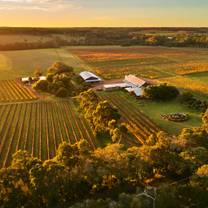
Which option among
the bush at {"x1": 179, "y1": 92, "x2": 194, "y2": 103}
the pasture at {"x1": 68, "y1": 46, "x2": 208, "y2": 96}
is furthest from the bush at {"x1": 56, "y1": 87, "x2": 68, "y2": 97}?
the pasture at {"x1": 68, "y1": 46, "x2": 208, "y2": 96}

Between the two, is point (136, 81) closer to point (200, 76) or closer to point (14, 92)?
point (200, 76)

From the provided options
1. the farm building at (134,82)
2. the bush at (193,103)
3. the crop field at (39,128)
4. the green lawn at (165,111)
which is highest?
the farm building at (134,82)

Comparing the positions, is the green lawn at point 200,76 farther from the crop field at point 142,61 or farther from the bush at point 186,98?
the bush at point 186,98

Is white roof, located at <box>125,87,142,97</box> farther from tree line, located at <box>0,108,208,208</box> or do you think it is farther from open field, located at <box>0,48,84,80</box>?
open field, located at <box>0,48,84,80</box>

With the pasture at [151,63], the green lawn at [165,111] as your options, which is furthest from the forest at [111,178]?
the pasture at [151,63]

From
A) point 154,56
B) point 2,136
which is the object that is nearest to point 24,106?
point 2,136

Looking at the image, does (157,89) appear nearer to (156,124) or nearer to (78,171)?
(156,124)
